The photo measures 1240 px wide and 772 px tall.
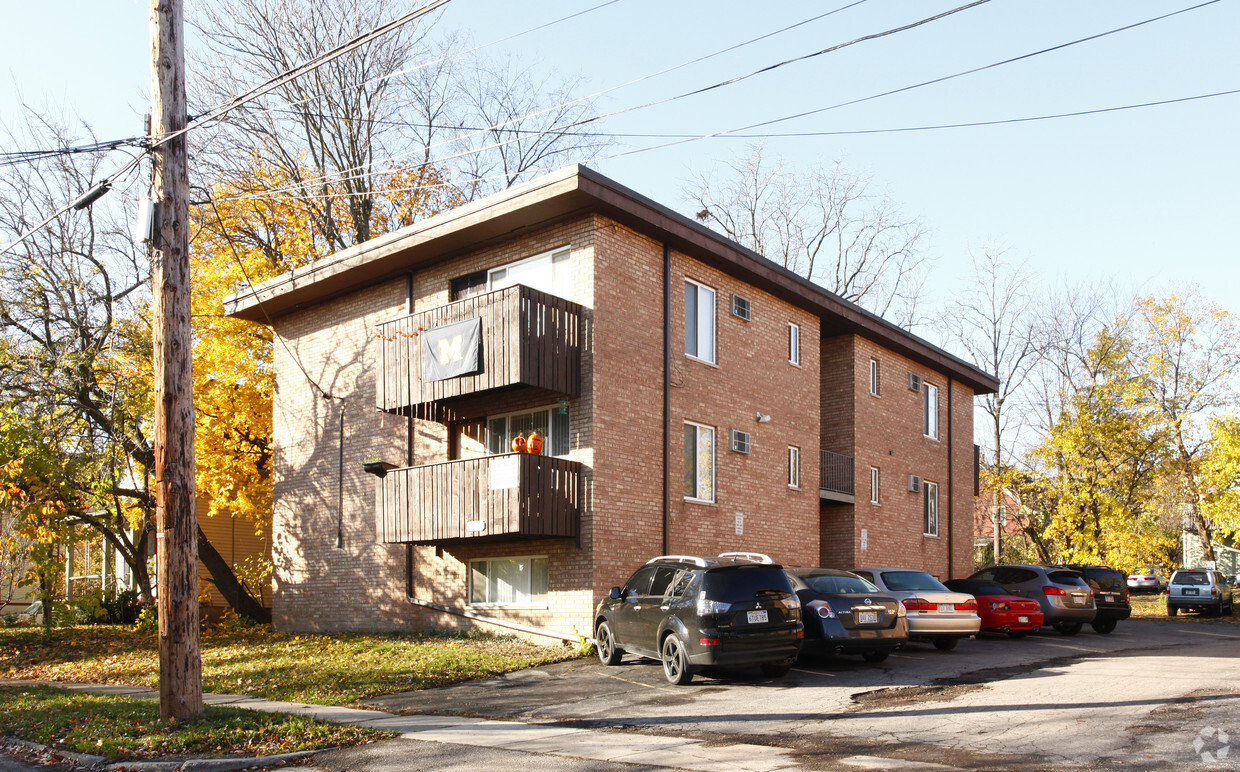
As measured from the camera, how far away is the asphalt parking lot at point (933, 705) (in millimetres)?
9086

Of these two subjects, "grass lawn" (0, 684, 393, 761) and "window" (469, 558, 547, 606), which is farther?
"window" (469, 558, 547, 606)

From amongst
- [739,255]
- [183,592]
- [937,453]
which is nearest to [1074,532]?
[937,453]

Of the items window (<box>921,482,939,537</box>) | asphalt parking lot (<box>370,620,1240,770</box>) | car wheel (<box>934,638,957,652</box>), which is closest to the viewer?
asphalt parking lot (<box>370,620,1240,770</box>)

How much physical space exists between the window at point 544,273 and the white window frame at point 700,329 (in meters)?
2.80

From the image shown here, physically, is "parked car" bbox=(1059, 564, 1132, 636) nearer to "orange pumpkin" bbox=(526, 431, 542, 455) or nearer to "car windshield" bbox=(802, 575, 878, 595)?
"car windshield" bbox=(802, 575, 878, 595)

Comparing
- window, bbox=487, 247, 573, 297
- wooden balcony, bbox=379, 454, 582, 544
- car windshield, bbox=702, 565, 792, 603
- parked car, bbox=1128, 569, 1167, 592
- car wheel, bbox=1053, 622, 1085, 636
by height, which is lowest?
parked car, bbox=1128, 569, 1167, 592

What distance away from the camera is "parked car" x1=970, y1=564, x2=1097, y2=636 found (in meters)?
20.9

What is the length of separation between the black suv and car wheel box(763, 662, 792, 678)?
0.01 m

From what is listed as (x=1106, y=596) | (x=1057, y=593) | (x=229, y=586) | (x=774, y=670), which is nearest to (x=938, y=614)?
(x=774, y=670)

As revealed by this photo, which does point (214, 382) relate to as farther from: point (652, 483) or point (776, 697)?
point (776, 697)

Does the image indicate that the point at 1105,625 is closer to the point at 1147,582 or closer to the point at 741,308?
the point at 741,308

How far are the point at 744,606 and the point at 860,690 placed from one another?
1.74 metres

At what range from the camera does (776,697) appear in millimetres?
12625

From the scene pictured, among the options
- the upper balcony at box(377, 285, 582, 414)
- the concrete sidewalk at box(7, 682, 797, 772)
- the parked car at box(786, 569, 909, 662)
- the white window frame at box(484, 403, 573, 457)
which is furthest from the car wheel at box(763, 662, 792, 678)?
the upper balcony at box(377, 285, 582, 414)
